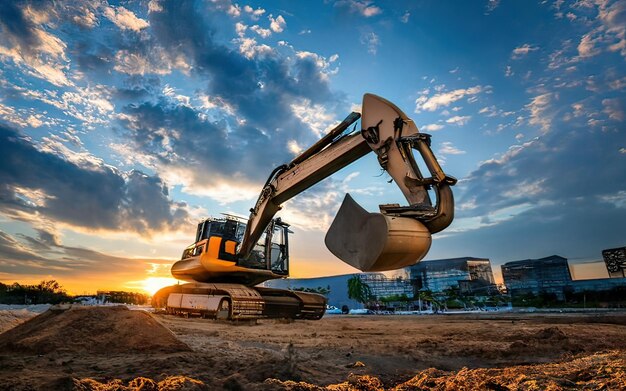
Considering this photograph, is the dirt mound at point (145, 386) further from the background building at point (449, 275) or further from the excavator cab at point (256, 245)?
the background building at point (449, 275)

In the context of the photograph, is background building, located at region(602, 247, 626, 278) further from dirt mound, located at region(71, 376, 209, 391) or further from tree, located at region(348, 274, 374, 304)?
dirt mound, located at region(71, 376, 209, 391)

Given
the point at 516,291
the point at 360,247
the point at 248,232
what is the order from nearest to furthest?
the point at 360,247 < the point at 248,232 < the point at 516,291

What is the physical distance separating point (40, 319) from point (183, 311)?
7.87m

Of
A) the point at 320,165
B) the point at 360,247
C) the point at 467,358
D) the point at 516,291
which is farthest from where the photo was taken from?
the point at 516,291

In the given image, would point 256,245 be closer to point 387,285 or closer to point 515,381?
point 515,381

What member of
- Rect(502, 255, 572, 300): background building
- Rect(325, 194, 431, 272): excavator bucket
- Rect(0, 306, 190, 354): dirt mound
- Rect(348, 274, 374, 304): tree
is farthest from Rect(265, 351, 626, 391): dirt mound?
Rect(502, 255, 572, 300): background building

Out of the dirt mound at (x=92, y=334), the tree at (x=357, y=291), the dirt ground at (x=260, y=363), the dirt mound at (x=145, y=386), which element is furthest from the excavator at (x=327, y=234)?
the tree at (x=357, y=291)

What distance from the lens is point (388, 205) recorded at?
4570 mm

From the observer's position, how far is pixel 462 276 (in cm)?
8356

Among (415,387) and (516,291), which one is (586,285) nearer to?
(516,291)

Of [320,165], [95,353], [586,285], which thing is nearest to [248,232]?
[320,165]

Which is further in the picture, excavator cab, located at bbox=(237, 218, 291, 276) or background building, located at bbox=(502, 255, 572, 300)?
background building, located at bbox=(502, 255, 572, 300)

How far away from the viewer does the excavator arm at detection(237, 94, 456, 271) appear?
423 cm

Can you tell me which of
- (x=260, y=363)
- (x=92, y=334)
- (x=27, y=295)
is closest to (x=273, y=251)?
(x=92, y=334)
